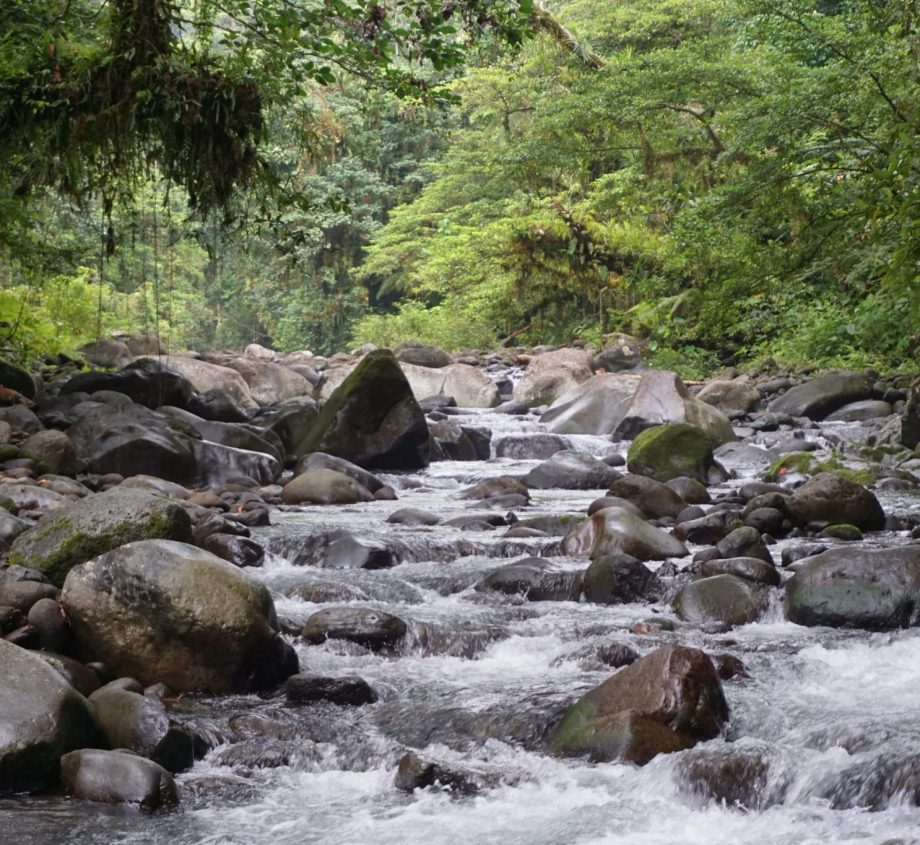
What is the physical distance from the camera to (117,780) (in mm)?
3838

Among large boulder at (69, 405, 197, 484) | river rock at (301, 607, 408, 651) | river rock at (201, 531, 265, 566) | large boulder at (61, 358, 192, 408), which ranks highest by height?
large boulder at (61, 358, 192, 408)

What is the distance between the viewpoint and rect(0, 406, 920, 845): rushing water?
3.71 m

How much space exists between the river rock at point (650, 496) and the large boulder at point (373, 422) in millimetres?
3375

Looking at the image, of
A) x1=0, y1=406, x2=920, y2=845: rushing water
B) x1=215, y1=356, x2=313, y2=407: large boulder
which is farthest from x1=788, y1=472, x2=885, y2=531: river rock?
x1=215, y1=356, x2=313, y2=407: large boulder

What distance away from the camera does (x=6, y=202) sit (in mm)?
8000

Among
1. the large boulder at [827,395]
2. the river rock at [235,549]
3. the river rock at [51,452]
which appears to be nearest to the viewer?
the river rock at [235,549]

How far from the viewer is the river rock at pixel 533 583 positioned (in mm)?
6613

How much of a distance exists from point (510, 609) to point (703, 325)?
3.11 meters

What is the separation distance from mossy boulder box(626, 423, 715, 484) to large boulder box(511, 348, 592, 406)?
20.5 feet

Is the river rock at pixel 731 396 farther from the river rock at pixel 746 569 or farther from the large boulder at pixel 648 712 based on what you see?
the large boulder at pixel 648 712

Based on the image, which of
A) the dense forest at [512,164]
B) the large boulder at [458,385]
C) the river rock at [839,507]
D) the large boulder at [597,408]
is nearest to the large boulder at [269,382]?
the large boulder at [458,385]

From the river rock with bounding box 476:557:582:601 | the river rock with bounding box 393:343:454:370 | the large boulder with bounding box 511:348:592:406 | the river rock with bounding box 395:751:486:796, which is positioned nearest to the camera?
the river rock with bounding box 395:751:486:796

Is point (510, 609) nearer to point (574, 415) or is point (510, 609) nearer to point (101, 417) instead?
point (101, 417)

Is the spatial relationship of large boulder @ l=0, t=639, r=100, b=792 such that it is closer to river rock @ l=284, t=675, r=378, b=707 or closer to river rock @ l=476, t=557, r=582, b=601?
river rock @ l=284, t=675, r=378, b=707
